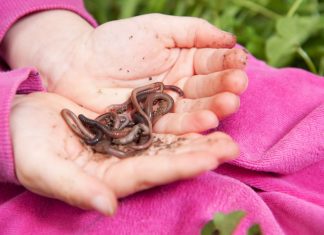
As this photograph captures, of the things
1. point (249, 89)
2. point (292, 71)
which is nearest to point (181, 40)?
point (249, 89)

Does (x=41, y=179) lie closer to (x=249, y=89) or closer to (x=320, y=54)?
(x=249, y=89)

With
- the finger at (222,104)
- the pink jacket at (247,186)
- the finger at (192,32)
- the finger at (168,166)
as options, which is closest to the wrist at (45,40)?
the pink jacket at (247,186)

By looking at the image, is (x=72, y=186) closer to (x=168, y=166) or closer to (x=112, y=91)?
(x=168, y=166)

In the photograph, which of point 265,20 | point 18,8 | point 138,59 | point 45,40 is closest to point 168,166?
point 138,59

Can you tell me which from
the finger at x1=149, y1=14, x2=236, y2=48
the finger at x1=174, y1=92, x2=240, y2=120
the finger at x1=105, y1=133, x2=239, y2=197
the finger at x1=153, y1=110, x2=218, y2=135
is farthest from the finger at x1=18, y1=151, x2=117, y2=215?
the finger at x1=149, y1=14, x2=236, y2=48

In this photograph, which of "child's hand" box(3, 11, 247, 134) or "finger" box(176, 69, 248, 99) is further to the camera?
"child's hand" box(3, 11, 247, 134)

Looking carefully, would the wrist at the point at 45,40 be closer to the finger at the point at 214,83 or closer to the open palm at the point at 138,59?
the open palm at the point at 138,59

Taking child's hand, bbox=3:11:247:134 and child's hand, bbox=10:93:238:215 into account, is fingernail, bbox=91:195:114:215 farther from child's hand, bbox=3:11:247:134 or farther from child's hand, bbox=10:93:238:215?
child's hand, bbox=3:11:247:134
